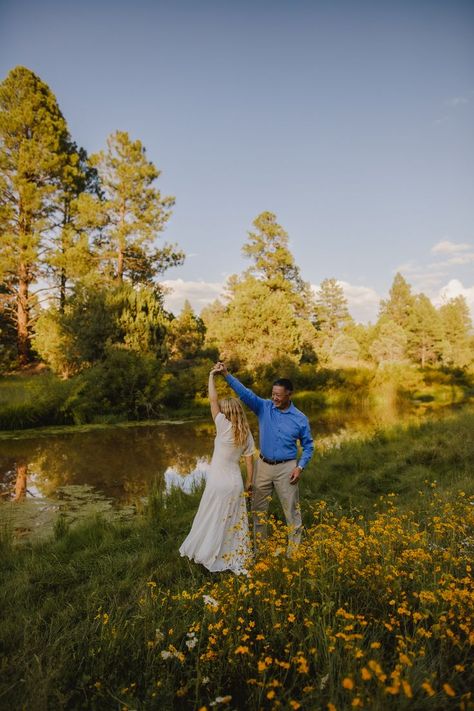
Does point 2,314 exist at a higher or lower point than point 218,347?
higher

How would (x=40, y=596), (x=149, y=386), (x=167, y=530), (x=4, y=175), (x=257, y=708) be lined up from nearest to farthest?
(x=257, y=708), (x=40, y=596), (x=167, y=530), (x=149, y=386), (x=4, y=175)

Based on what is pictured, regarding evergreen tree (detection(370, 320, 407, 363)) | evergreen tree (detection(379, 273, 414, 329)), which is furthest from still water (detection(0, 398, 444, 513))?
evergreen tree (detection(379, 273, 414, 329))

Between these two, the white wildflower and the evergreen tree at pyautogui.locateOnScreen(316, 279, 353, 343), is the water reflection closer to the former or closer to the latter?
the white wildflower

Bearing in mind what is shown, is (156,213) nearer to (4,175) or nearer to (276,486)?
(4,175)

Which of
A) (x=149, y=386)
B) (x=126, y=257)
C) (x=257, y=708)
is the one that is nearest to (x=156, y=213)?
(x=126, y=257)

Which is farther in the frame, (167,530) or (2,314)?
(2,314)

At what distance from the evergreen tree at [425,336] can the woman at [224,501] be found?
49.1m

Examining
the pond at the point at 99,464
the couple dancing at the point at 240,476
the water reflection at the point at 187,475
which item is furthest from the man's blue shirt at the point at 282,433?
the water reflection at the point at 187,475

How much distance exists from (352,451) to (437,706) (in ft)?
25.4

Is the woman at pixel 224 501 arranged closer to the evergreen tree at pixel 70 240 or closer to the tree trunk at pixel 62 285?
the evergreen tree at pixel 70 240

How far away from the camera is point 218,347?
1062 inches

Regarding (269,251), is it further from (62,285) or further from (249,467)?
(249,467)

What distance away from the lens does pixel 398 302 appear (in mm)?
68062

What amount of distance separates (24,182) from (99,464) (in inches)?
855
